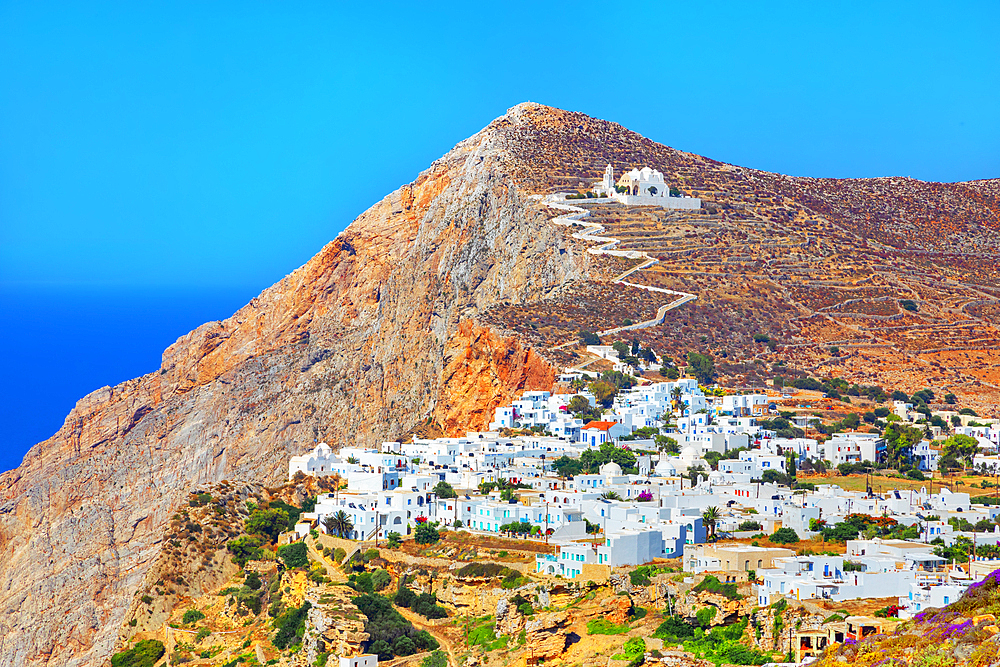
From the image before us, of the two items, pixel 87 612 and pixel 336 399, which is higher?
pixel 336 399

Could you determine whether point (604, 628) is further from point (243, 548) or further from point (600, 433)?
point (600, 433)

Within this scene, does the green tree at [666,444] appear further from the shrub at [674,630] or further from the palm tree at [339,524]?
the shrub at [674,630]

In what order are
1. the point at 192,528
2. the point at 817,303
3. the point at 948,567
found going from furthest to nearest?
1. the point at 817,303
2. the point at 192,528
3. the point at 948,567


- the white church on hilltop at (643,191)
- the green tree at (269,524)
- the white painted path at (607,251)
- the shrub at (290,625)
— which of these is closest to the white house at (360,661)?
the shrub at (290,625)

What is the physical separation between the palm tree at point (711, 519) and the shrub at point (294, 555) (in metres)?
11.3

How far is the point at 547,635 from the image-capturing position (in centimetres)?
3709

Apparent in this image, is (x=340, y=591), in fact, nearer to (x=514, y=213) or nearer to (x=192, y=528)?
(x=192, y=528)

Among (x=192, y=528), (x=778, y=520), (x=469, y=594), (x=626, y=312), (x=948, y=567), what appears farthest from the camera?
(x=626, y=312)

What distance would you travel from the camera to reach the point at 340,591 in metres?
41.2

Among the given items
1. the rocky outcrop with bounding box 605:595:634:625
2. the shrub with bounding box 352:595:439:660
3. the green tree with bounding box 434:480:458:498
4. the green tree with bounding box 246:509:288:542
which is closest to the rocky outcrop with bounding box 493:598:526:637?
the shrub with bounding box 352:595:439:660

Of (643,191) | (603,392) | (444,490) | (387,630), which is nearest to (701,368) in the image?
(603,392)

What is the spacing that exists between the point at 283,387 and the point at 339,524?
1945 inches

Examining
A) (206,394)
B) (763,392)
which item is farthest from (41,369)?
(763,392)

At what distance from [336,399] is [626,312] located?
20.0 metres
